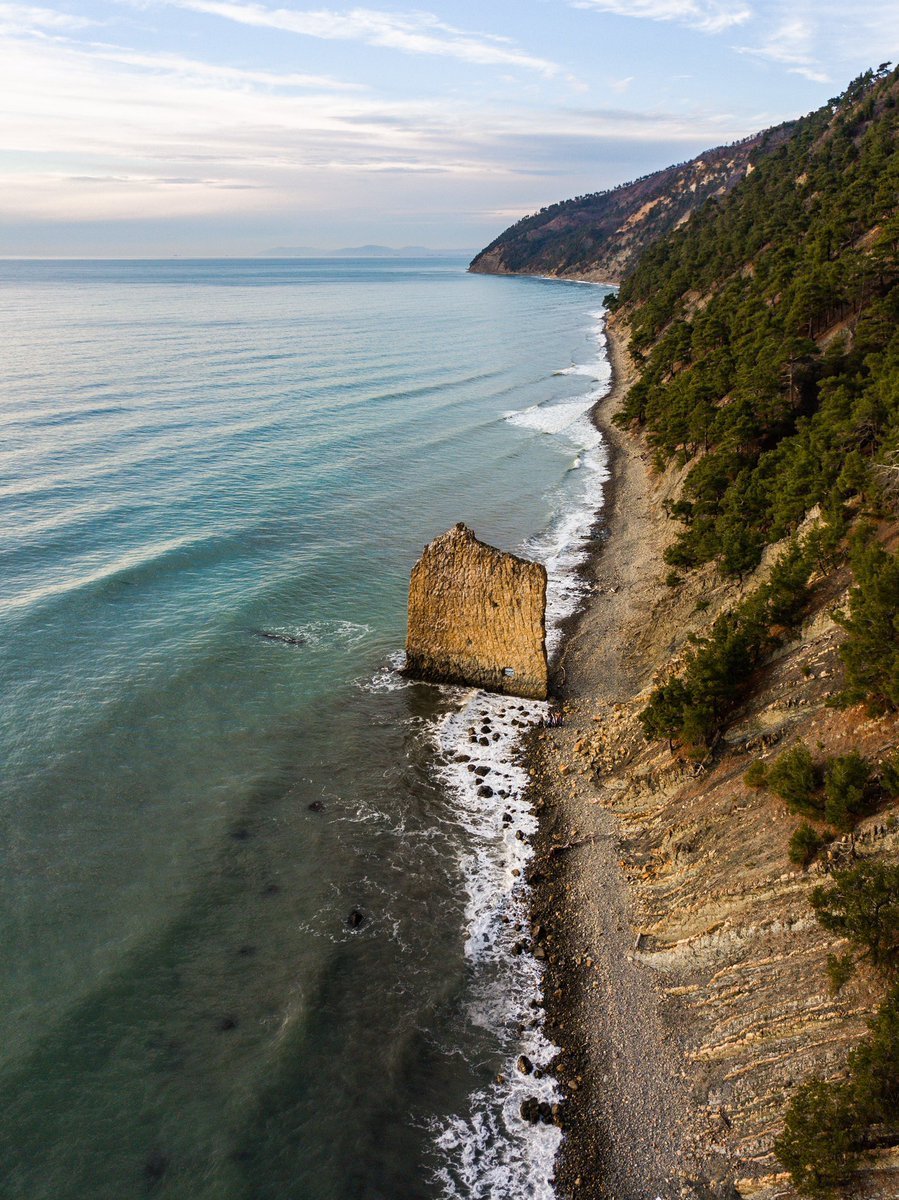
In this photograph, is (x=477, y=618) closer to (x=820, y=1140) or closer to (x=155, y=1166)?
(x=155, y=1166)

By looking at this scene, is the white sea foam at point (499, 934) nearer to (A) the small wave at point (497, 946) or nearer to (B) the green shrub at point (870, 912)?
(A) the small wave at point (497, 946)

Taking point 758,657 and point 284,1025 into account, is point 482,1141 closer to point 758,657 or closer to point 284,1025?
point 284,1025

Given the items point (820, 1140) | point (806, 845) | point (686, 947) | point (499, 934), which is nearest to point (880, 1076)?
point (820, 1140)

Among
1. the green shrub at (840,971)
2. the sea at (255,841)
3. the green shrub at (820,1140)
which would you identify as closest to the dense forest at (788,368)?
the sea at (255,841)

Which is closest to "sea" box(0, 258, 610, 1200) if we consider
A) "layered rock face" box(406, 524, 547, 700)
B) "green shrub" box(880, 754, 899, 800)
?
"layered rock face" box(406, 524, 547, 700)

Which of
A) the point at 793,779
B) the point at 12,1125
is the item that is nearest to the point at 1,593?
the point at 12,1125

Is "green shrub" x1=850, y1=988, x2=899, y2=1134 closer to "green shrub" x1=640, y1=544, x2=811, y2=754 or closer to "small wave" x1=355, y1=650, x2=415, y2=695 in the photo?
"green shrub" x1=640, y1=544, x2=811, y2=754
